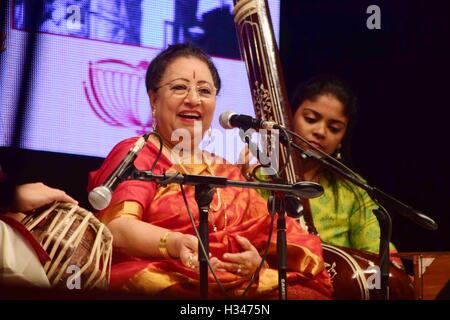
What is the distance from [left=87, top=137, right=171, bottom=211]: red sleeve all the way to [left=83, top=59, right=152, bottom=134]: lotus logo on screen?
0.35 ft

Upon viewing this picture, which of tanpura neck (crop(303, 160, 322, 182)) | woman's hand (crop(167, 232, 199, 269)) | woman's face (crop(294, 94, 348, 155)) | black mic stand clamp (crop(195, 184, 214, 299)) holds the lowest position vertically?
woman's hand (crop(167, 232, 199, 269))

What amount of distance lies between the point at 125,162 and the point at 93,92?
101 cm

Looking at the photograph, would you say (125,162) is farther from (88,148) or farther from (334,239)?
(334,239)

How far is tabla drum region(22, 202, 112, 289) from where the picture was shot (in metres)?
3.57

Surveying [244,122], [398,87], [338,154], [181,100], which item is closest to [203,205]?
[244,122]

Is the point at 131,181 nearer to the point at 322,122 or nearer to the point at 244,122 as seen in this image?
the point at 244,122

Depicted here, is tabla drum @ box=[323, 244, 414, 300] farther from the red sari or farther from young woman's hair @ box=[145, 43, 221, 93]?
young woman's hair @ box=[145, 43, 221, 93]

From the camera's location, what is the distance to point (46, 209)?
12.0ft

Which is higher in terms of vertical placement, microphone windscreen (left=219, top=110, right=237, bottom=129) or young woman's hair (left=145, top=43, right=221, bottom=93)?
young woman's hair (left=145, top=43, right=221, bottom=93)

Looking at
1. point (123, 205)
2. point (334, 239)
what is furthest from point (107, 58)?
point (334, 239)

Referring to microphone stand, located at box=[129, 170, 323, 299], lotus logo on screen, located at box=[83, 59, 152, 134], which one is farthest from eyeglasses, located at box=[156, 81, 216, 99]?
microphone stand, located at box=[129, 170, 323, 299]

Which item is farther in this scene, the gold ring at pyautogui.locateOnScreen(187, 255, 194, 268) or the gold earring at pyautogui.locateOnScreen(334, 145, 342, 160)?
the gold earring at pyautogui.locateOnScreen(334, 145, 342, 160)

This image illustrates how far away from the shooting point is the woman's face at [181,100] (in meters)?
3.97

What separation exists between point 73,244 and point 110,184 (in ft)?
2.52
